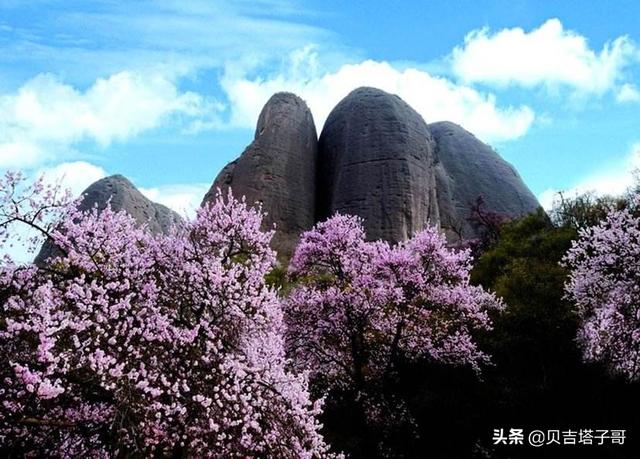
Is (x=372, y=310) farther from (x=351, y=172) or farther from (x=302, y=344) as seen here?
(x=351, y=172)

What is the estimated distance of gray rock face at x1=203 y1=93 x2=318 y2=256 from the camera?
29281 millimetres

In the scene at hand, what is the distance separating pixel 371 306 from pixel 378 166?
17.2m

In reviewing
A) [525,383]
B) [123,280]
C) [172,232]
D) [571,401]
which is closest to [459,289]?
[525,383]

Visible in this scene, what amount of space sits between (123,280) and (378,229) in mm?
20317

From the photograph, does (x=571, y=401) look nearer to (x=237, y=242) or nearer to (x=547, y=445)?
(x=547, y=445)

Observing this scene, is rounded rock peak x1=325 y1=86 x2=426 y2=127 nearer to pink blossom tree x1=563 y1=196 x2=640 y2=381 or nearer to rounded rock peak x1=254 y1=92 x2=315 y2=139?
rounded rock peak x1=254 y1=92 x2=315 y2=139

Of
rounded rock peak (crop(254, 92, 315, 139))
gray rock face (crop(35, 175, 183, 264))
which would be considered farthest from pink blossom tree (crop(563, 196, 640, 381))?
gray rock face (crop(35, 175, 183, 264))

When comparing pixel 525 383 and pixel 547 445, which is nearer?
pixel 547 445

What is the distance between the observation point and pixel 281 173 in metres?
30.5

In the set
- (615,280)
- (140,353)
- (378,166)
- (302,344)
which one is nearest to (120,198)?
(378,166)

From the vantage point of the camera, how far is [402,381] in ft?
49.0

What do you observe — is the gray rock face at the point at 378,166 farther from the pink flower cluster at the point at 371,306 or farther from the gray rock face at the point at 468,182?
the pink flower cluster at the point at 371,306

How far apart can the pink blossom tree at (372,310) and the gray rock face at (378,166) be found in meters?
13.0

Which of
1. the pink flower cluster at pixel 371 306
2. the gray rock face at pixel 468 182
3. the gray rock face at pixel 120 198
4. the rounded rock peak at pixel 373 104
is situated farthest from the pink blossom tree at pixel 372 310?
the gray rock face at pixel 120 198
